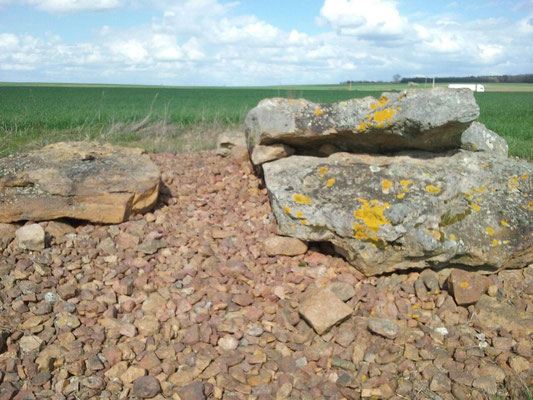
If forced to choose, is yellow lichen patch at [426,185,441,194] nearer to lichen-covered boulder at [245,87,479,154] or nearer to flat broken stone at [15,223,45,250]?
lichen-covered boulder at [245,87,479,154]

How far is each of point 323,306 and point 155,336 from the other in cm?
145

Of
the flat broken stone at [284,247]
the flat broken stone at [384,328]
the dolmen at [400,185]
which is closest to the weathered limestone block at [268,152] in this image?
the dolmen at [400,185]

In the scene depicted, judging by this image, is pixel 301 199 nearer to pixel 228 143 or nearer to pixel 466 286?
pixel 466 286

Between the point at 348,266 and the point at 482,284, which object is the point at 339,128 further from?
the point at 482,284

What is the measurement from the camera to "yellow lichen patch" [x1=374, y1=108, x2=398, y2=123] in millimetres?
4738

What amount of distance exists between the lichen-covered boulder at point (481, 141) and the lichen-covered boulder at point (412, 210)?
43 cm

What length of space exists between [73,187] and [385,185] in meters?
3.39

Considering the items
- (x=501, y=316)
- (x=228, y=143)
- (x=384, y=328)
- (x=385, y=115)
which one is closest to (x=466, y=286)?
(x=501, y=316)

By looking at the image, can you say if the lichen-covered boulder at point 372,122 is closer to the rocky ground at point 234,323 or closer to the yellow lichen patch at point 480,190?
the yellow lichen patch at point 480,190

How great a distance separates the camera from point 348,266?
4547 mm

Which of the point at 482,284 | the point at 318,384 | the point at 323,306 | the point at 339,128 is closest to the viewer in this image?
the point at 318,384

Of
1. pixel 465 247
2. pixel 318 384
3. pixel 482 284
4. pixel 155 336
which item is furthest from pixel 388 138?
pixel 155 336

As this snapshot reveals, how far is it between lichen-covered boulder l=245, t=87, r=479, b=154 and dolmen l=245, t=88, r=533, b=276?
12mm

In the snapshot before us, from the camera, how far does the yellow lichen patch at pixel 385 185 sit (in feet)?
15.0
